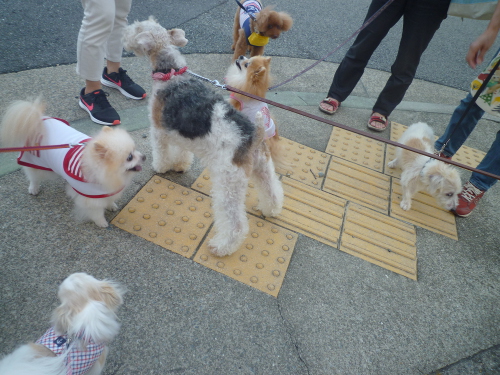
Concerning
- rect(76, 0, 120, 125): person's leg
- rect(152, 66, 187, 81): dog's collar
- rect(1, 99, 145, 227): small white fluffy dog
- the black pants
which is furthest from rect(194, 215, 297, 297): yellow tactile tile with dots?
the black pants

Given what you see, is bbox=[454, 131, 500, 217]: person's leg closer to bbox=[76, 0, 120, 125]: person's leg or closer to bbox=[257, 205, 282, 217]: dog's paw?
bbox=[257, 205, 282, 217]: dog's paw

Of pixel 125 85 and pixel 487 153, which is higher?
pixel 487 153

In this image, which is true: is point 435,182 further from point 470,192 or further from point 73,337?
point 73,337

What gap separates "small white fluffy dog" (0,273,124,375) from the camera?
3.59ft

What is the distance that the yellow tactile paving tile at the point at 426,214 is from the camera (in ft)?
9.48

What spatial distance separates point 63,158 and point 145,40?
44.8 inches

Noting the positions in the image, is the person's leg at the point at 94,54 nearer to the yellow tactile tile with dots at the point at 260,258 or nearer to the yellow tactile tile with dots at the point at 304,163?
the yellow tactile tile with dots at the point at 260,258

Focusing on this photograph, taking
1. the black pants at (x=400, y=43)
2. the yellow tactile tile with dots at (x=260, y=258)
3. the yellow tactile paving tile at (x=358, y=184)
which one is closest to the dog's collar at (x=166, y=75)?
the yellow tactile tile with dots at (x=260, y=258)

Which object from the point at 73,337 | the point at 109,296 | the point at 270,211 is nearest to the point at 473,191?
the point at 270,211

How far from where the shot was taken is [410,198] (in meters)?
3.02

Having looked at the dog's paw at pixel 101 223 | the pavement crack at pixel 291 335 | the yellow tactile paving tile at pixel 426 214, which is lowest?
the pavement crack at pixel 291 335

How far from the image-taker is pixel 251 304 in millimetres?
1915

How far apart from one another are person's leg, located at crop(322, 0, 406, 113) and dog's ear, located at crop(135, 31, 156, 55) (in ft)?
8.22

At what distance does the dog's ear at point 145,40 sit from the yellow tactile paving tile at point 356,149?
2215 mm
